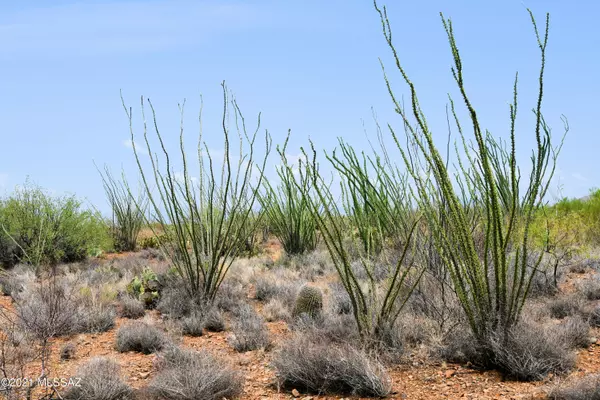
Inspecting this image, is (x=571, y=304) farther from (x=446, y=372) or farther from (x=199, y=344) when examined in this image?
(x=199, y=344)

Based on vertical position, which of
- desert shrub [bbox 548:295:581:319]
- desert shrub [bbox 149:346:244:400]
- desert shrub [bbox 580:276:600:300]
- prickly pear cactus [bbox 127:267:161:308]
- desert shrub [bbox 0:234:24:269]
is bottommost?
desert shrub [bbox 149:346:244:400]

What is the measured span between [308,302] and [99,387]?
291 centimetres

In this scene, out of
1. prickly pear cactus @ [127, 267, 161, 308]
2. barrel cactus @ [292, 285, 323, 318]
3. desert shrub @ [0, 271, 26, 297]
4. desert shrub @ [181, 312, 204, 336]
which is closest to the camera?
desert shrub @ [181, 312, 204, 336]

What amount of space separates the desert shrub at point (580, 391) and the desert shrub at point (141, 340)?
345 centimetres

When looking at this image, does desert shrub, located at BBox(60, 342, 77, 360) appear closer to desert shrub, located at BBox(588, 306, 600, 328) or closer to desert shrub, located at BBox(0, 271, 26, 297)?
desert shrub, located at BBox(0, 271, 26, 297)

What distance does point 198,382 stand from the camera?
413cm

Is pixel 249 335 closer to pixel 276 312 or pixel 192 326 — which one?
pixel 192 326

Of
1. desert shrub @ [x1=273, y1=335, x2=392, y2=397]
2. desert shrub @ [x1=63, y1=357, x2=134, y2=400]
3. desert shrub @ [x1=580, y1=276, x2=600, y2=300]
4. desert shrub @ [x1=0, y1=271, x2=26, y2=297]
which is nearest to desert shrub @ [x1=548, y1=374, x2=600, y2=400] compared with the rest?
desert shrub @ [x1=273, y1=335, x2=392, y2=397]

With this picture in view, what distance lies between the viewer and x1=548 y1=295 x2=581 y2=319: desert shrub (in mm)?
6164

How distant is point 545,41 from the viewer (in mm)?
4441

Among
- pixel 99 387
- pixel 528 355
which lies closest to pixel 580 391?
pixel 528 355

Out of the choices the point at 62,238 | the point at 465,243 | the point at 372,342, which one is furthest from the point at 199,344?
the point at 62,238

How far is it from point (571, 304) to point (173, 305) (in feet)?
15.0

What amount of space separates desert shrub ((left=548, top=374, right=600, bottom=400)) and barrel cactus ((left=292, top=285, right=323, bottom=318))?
10.2 feet
